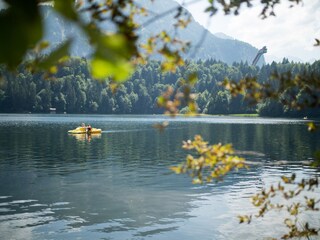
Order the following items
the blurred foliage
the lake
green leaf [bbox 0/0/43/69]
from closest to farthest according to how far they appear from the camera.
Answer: green leaf [bbox 0/0/43/69]
the blurred foliage
the lake

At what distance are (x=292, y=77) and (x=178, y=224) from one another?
1856 cm

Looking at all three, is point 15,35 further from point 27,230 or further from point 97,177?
point 97,177

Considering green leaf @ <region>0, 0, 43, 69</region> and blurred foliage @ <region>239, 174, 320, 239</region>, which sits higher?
green leaf @ <region>0, 0, 43, 69</region>

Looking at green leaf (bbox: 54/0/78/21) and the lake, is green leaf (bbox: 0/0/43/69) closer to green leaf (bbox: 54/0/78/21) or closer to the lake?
green leaf (bbox: 54/0/78/21)

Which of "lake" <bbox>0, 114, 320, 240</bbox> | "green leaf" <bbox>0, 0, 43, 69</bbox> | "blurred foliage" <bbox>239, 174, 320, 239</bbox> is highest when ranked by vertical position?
"green leaf" <bbox>0, 0, 43, 69</bbox>

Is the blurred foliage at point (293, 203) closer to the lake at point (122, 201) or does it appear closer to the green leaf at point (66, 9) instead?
the lake at point (122, 201)

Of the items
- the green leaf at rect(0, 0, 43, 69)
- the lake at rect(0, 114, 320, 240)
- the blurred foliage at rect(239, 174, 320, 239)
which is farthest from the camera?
the lake at rect(0, 114, 320, 240)

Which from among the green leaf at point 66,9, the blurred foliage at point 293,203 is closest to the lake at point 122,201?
the blurred foliage at point 293,203

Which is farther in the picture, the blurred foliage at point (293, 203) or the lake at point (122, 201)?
the lake at point (122, 201)

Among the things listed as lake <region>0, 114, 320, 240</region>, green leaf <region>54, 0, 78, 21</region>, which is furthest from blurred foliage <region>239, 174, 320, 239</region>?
green leaf <region>54, 0, 78, 21</region>

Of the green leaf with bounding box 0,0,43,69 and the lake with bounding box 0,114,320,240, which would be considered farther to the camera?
the lake with bounding box 0,114,320,240

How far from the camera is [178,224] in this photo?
22672 millimetres

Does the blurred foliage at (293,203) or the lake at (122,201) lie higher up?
the blurred foliage at (293,203)

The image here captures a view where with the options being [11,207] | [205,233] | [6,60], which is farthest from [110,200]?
[6,60]
